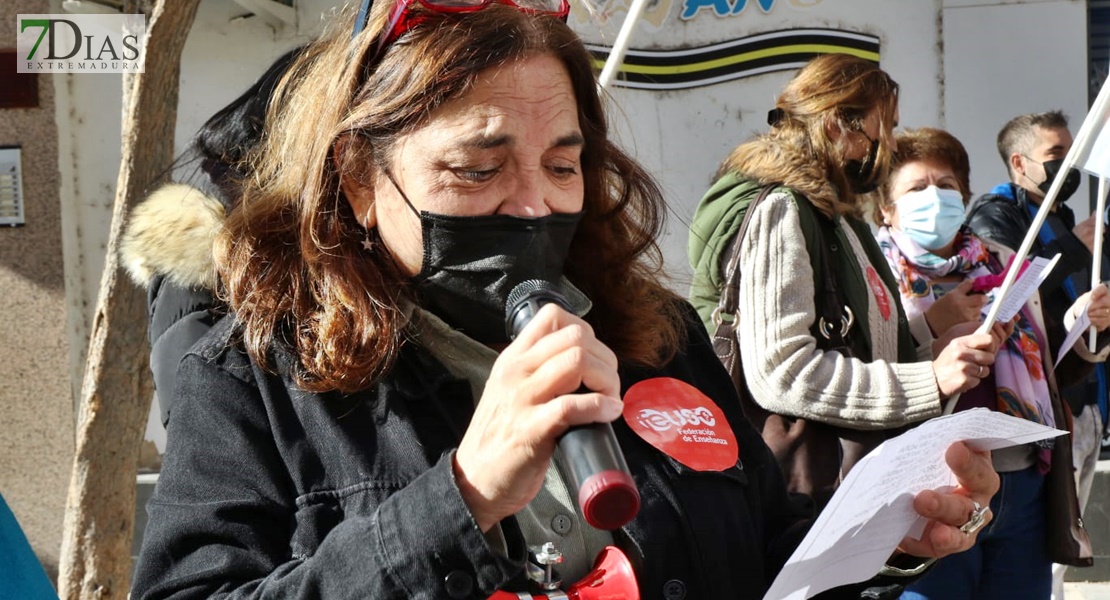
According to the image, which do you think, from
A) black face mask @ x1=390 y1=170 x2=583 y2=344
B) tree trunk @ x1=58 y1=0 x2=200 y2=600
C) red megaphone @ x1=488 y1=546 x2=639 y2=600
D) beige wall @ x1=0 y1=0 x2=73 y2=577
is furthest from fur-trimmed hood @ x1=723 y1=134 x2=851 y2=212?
beige wall @ x1=0 y1=0 x2=73 y2=577

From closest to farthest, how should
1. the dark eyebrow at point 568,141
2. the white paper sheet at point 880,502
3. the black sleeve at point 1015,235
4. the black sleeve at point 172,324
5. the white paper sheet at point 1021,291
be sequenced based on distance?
1. the white paper sheet at point 880,502
2. the dark eyebrow at point 568,141
3. the black sleeve at point 172,324
4. the white paper sheet at point 1021,291
5. the black sleeve at point 1015,235

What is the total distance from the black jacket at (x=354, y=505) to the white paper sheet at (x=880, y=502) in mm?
183

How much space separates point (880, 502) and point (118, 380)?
3.12 meters

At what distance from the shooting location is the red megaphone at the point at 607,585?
1638 mm

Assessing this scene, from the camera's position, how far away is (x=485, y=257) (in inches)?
67.4

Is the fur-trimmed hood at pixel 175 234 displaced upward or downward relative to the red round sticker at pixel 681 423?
upward

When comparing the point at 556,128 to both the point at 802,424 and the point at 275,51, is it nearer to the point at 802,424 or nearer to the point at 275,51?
the point at 802,424

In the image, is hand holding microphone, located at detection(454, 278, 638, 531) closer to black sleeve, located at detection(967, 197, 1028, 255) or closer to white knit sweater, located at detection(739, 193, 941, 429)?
white knit sweater, located at detection(739, 193, 941, 429)

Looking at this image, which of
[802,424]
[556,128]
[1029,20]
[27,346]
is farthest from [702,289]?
[27,346]

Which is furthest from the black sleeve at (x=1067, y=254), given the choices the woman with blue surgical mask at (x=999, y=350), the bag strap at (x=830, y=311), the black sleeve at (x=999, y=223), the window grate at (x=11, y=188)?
the window grate at (x=11, y=188)

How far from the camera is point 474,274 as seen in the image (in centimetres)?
172

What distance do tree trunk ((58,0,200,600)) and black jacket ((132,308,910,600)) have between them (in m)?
2.53

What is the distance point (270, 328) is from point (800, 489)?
5.95 feet

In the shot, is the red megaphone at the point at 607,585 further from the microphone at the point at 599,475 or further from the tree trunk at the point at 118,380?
the tree trunk at the point at 118,380
